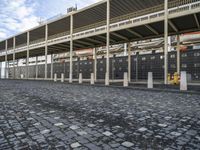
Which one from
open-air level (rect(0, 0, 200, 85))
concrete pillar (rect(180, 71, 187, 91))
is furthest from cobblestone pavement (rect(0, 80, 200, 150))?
open-air level (rect(0, 0, 200, 85))

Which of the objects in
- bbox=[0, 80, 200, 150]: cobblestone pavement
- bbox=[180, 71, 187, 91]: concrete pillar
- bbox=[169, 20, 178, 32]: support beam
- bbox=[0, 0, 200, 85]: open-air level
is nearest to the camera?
Result: bbox=[0, 80, 200, 150]: cobblestone pavement

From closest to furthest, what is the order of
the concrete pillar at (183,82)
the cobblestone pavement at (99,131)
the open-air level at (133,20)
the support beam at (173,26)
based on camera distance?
the cobblestone pavement at (99,131) → the concrete pillar at (183,82) → the open-air level at (133,20) → the support beam at (173,26)

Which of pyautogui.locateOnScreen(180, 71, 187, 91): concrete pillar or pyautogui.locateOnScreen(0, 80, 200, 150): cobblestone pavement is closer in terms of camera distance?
pyautogui.locateOnScreen(0, 80, 200, 150): cobblestone pavement

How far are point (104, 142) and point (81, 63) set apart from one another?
143 feet

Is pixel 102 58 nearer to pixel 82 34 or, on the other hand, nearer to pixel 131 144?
pixel 82 34

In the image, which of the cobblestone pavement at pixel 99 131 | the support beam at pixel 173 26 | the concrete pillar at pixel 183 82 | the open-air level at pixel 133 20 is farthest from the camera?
the support beam at pixel 173 26

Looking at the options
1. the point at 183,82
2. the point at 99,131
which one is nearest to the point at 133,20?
the point at 183,82

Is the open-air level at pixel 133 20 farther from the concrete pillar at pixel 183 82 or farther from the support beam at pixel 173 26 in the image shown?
the concrete pillar at pixel 183 82

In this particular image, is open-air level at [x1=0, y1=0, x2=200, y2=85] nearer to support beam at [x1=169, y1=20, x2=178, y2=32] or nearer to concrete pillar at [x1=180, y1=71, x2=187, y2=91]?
support beam at [x1=169, y1=20, x2=178, y2=32]

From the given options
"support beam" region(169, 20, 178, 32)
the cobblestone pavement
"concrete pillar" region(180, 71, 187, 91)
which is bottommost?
the cobblestone pavement

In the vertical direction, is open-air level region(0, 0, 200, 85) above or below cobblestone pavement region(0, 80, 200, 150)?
above

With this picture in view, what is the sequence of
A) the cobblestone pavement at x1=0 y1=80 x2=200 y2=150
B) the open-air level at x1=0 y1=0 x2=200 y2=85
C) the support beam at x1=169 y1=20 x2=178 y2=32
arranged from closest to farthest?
the cobblestone pavement at x1=0 y1=80 x2=200 y2=150 < the open-air level at x1=0 y1=0 x2=200 y2=85 < the support beam at x1=169 y1=20 x2=178 y2=32

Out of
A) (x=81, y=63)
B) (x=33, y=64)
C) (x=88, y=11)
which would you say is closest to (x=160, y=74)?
(x=88, y=11)

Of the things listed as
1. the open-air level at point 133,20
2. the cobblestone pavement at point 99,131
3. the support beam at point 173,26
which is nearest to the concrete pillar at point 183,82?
the open-air level at point 133,20
